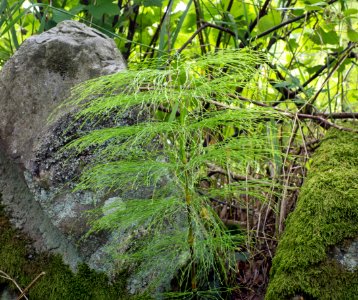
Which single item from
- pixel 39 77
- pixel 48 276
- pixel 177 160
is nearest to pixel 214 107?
pixel 177 160

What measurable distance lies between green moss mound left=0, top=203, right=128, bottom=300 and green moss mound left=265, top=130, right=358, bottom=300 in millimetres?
734

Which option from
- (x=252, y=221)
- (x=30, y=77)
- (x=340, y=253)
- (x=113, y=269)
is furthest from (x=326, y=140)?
(x=30, y=77)

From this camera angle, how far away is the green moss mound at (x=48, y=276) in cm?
208

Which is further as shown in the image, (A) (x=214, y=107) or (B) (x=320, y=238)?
(A) (x=214, y=107)

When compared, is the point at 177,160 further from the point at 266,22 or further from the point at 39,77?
the point at 266,22

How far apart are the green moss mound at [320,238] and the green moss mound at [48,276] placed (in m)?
0.73

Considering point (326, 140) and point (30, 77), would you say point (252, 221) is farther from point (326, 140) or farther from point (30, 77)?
point (30, 77)

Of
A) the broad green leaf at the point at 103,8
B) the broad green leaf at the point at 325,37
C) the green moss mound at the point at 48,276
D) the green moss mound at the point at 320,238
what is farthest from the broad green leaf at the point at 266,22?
the green moss mound at the point at 48,276

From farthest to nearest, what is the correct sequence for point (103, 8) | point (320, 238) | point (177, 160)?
point (103, 8) → point (177, 160) → point (320, 238)

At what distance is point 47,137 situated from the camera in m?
2.25


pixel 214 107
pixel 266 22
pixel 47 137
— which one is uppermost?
pixel 266 22

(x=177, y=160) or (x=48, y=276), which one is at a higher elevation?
(x=177, y=160)

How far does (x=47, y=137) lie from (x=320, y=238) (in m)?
1.28

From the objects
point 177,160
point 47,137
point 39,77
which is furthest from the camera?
point 39,77
